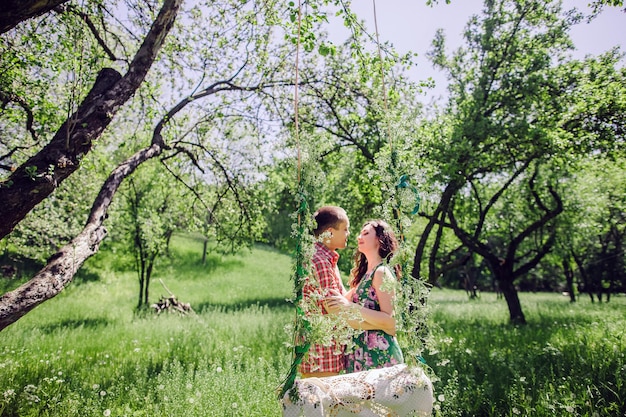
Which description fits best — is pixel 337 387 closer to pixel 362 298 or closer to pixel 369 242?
pixel 362 298

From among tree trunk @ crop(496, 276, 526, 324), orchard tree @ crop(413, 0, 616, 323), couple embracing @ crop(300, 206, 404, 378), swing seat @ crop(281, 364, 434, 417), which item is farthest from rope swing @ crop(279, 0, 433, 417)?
tree trunk @ crop(496, 276, 526, 324)

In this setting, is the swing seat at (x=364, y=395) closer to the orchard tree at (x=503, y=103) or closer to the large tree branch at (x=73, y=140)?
the large tree branch at (x=73, y=140)

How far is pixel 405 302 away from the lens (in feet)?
7.95

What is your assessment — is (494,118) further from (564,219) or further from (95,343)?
(95,343)

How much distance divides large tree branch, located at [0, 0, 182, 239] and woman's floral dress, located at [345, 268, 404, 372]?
3208 mm

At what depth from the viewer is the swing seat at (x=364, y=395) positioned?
2111 mm

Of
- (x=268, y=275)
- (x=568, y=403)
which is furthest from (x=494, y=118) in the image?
(x=268, y=275)

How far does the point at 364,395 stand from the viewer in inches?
86.8

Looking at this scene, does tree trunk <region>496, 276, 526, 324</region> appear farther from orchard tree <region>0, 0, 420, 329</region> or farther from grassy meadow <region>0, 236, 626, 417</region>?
orchard tree <region>0, 0, 420, 329</region>

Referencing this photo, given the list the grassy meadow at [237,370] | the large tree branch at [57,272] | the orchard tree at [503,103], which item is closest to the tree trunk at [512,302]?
the grassy meadow at [237,370]

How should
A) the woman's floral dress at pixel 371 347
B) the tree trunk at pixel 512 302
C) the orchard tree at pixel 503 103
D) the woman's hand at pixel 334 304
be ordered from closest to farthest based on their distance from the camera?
the woman's hand at pixel 334 304 → the woman's floral dress at pixel 371 347 → the orchard tree at pixel 503 103 → the tree trunk at pixel 512 302

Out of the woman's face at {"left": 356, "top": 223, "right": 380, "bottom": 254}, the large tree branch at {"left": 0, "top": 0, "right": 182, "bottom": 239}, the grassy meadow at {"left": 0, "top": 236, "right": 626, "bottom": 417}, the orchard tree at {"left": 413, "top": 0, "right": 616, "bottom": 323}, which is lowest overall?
the grassy meadow at {"left": 0, "top": 236, "right": 626, "bottom": 417}

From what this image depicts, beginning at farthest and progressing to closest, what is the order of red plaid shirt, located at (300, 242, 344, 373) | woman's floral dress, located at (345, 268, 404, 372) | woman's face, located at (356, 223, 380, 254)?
woman's face, located at (356, 223, 380, 254), woman's floral dress, located at (345, 268, 404, 372), red plaid shirt, located at (300, 242, 344, 373)

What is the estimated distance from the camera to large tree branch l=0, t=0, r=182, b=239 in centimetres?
333
